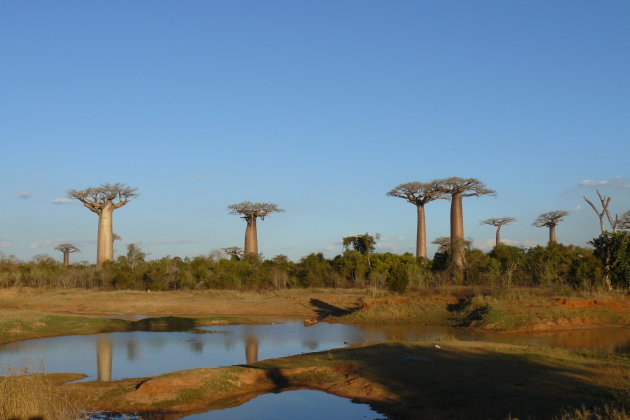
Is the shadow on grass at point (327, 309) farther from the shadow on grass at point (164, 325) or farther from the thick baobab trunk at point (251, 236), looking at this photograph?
the thick baobab trunk at point (251, 236)

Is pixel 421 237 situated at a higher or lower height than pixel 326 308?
higher

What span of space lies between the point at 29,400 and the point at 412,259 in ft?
120

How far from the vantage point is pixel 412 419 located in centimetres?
900

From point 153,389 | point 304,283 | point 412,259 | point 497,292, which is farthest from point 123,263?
point 153,389

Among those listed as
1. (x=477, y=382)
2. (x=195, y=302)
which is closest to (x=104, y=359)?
(x=477, y=382)

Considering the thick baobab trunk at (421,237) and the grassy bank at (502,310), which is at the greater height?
the thick baobab trunk at (421,237)

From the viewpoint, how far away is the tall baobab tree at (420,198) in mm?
43656

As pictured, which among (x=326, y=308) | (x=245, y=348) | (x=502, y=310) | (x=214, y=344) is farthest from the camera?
(x=326, y=308)

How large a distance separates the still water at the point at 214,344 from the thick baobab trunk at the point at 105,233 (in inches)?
998

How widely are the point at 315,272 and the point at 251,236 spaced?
11858mm

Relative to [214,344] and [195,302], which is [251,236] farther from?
[214,344]

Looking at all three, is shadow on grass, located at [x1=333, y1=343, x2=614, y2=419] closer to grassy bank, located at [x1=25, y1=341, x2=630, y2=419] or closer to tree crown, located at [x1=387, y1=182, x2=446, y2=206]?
grassy bank, located at [x1=25, y1=341, x2=630, y2=419]

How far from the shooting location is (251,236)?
4994 cm

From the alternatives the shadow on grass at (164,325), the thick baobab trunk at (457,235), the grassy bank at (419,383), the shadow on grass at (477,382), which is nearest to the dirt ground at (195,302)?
the shadow on grass at (164,325)
